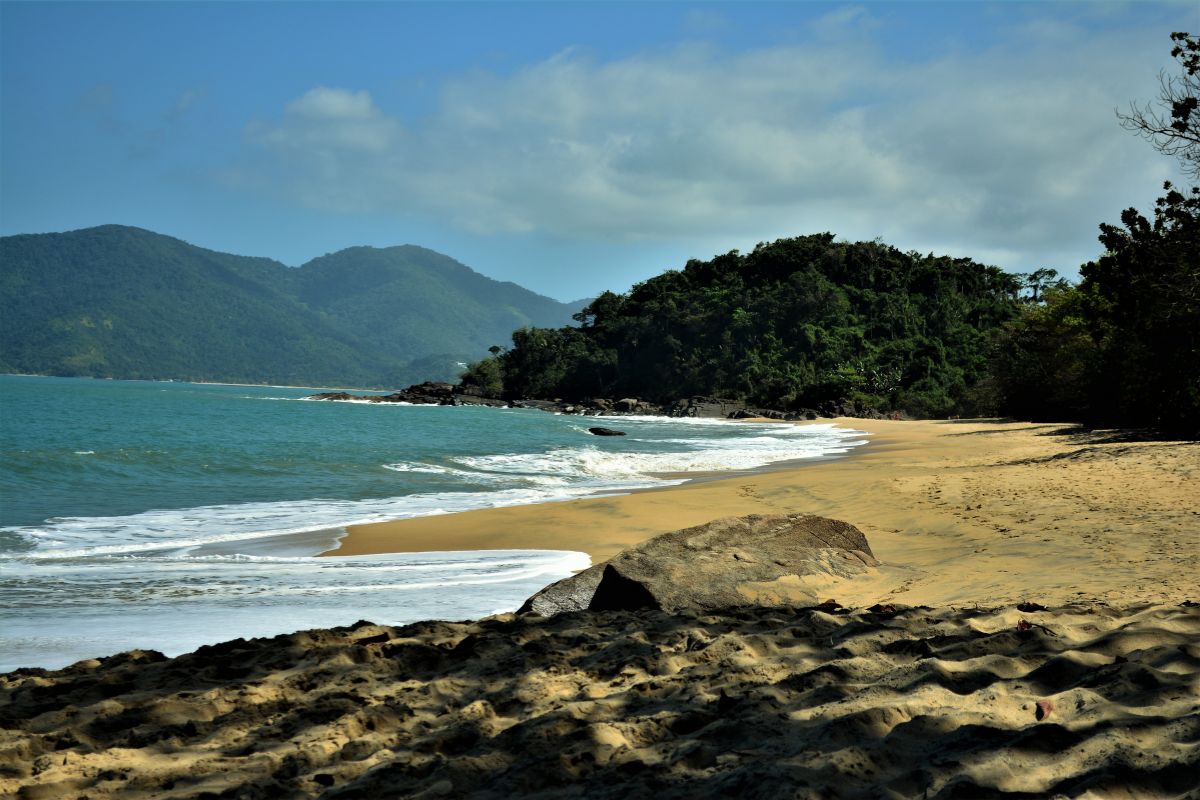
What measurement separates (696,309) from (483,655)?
110723 millimetres

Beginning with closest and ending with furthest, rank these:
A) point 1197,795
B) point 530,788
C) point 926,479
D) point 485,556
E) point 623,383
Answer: point 1197,795 → point 530,788 → point 485,556 → point 926,479 → point 623,383

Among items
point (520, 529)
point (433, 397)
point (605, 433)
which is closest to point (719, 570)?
point (520, 529)

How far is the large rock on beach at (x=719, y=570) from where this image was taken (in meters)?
6.30

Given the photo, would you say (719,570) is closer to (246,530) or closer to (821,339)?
(246,530)

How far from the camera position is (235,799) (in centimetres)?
293

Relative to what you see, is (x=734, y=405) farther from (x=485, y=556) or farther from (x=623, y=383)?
(x=485, y=556)

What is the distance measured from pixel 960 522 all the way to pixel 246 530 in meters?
9.78

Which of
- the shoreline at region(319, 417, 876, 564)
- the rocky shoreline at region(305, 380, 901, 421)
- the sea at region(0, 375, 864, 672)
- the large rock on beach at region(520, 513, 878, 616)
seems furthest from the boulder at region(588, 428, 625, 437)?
the large rock on beach at region(520, 513, 878, 616)

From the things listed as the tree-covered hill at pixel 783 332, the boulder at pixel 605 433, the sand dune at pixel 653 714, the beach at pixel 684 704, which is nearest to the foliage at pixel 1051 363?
the boulder at pixel 605 433

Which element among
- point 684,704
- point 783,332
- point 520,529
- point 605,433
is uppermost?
point 783,332

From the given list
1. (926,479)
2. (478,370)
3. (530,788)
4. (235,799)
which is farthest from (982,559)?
(478,370)

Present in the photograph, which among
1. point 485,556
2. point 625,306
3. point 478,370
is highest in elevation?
point 625,306

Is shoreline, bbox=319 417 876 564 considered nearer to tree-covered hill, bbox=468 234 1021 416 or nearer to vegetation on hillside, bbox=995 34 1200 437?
vegetation on hillside, bbox=995 34 1200 437

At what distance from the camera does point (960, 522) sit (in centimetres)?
1018
